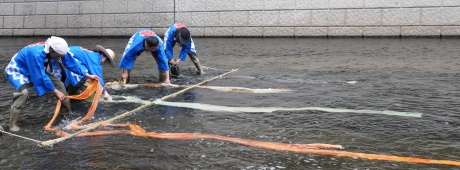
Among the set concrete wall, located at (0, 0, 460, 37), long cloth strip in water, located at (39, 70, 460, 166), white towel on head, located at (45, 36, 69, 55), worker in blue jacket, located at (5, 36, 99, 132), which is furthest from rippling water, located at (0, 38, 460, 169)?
concrete wall, located at (0, 0, 460, 37)

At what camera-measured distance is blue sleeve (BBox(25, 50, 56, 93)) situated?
5430mm

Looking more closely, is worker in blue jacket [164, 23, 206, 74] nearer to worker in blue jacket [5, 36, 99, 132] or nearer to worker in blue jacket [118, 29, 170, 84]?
worker in blue jacket [118, 29, 170, 84]

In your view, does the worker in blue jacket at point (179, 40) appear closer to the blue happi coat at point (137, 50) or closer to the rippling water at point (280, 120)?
the rippling water at point (280, 120)

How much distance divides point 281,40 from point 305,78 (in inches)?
355

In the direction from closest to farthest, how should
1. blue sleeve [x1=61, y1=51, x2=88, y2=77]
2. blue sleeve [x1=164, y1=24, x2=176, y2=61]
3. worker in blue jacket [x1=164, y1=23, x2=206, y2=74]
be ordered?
blue sleeve [x1=61, y1=51, x2=88, y2=77] < worker in blue jacket [x1=164, y1=23, x2=206, y2=74] < blue sleeve [x1=164, y1=24, x2=176, y2=61]

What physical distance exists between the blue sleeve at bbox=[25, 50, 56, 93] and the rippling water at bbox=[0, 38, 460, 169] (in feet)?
1.71

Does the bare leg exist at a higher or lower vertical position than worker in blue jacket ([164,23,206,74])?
lower

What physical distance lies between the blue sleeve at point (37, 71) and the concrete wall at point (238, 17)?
45.2 ft

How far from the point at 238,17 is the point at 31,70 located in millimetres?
14284

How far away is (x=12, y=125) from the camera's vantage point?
549cm

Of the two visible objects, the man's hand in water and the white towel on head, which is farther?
the man's hand in water

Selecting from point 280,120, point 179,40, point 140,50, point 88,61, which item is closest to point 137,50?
point 140,50

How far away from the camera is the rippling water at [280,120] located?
4312 millimetres

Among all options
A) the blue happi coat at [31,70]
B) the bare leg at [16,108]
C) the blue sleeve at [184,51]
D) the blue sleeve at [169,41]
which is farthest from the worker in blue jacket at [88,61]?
the blue sleeve at [184,51]
